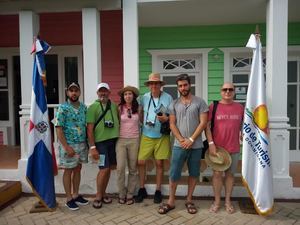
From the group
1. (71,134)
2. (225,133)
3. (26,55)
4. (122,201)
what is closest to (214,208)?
(225,133)

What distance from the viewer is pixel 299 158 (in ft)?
18.9

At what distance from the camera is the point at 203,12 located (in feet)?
16.1

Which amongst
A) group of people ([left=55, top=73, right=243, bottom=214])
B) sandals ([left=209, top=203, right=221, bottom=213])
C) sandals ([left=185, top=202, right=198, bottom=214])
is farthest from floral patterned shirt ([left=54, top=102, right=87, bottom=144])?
sandals ([left=209, top=203, right=221, bottom=213])

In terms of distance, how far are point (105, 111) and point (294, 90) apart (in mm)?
3857

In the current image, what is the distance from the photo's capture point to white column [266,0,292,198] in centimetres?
406

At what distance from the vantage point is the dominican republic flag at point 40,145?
150 inches

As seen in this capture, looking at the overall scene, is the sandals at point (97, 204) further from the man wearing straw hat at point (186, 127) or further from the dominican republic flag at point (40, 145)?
the man wearing straw hat at point (186, 127)

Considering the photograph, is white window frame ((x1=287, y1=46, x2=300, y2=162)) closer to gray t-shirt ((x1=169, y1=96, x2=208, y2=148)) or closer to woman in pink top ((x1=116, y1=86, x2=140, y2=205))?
gray t-shirt ((x1=169, y1=96, x2=208, y2=148))

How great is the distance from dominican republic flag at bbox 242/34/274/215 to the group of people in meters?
0.12

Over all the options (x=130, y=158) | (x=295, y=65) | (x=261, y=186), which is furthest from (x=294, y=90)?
(x=130, y=158)

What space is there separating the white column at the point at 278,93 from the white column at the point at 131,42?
6.07 ft

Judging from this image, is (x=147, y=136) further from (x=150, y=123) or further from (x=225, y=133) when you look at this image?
(x=225, y=133)

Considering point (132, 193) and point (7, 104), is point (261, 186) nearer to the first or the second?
point (132, 193)

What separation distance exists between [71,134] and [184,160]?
1432mm
